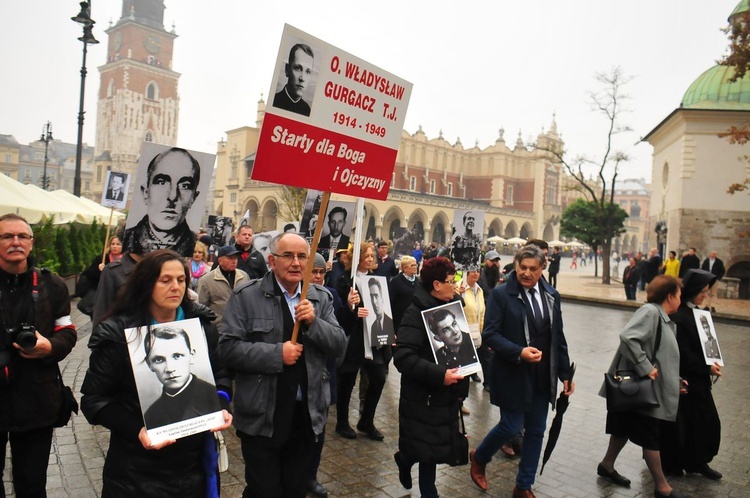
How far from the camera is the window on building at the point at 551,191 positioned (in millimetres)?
77125

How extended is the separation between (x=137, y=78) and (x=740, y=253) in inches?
3591

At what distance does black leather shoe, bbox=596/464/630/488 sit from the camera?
15.7 ft

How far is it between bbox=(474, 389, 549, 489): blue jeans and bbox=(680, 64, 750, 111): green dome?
25266 millimetres

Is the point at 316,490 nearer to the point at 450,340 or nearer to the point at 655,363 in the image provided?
the point at 450,340

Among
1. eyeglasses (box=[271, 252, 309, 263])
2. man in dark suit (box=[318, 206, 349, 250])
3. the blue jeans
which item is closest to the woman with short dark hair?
the blue jeans

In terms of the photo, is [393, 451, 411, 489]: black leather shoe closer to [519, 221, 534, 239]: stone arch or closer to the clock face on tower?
[519, 221, 534, 239]: stone arch

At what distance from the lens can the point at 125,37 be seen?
319 ft

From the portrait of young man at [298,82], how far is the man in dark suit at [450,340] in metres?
1.71

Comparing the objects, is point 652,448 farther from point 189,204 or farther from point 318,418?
point 189,204

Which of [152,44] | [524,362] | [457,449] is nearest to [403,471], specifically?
[457,449]

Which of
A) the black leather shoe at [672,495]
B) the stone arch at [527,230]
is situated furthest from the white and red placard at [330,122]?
the stone arch at [527,230]

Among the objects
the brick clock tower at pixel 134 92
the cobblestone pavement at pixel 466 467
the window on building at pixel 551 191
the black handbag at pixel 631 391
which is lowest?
the cobblestone pavement at pixel 466 467

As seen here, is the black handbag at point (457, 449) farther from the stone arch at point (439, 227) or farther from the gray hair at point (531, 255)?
the stone arch at point (439, 227)

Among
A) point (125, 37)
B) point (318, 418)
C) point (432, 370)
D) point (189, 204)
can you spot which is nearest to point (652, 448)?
point (432, 370)
